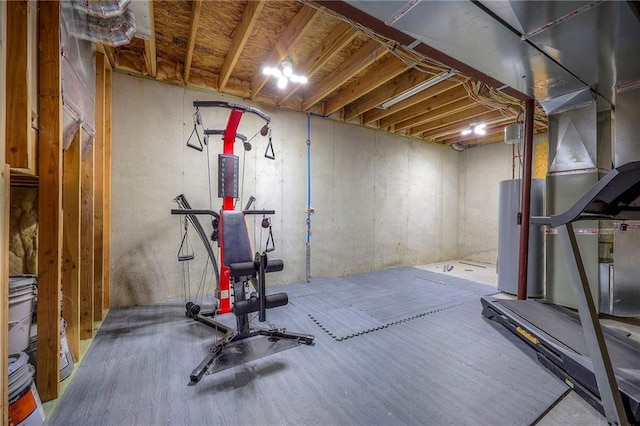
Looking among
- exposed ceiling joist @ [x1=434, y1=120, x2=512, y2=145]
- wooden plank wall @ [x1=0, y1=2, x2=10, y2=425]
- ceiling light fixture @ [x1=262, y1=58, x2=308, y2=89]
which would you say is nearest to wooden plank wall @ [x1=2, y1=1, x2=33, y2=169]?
wooden plank wall @ [x1=0, y1=2, x2=10, y2=425]

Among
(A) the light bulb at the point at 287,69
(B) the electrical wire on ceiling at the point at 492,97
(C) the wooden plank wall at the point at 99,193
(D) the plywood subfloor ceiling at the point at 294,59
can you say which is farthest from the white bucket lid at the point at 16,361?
(B) the electrical wire on ceiling at the point at 492,97

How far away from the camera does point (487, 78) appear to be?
274 cm

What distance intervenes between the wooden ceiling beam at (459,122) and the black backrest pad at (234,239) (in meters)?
4.31

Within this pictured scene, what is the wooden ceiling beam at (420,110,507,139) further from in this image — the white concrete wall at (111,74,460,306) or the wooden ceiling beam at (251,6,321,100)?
the wooden ceiling beam at (251,6,321,100)

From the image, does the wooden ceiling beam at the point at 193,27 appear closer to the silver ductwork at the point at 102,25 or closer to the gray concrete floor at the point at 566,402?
the silver ductwork at the point at 102,25

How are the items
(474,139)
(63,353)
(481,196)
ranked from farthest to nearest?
(481,196) → (474,139) → (63,353)

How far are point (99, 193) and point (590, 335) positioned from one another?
4136 millimetres

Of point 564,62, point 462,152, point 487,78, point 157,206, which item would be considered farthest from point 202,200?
point 462,152

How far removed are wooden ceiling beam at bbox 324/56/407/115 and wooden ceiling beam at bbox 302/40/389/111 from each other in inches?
10.2

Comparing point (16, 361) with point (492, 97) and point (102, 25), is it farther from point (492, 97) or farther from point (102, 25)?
point (492, 97)

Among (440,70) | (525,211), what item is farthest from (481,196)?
(440,70)

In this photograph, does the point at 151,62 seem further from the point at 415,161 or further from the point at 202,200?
the point at 415,161

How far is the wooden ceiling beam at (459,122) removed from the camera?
14.9 ft

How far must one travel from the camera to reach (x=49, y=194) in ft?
5.34
